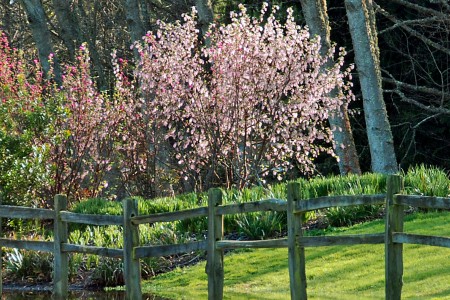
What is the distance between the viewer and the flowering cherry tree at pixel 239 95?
16.9 metres

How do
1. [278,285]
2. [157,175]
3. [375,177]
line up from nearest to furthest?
[278,285], [375,177], [157,175]

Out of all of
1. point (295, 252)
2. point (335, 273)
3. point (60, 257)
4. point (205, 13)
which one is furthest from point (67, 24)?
point (295, 252)

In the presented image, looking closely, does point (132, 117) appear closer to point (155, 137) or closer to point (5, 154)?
point (155, 137)

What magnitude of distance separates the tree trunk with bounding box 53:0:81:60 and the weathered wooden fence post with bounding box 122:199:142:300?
17320 millimetres

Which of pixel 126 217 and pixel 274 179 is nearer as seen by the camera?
pixel 126 217

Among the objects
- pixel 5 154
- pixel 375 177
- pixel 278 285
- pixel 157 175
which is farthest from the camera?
pixel 157 175

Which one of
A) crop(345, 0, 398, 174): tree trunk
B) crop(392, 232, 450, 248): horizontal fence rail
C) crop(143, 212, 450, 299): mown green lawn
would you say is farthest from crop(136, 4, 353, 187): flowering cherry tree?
crop(392, 232, 450, 248): horizontal fence rail

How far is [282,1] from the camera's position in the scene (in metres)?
26.0

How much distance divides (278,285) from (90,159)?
344 inches

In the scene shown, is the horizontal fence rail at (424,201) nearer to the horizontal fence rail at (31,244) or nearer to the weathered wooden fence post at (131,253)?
the weathered wooden fence post at (131,253)

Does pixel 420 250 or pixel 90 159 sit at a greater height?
pixel 90 159

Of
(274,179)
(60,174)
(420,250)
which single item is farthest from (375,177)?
(274,179)

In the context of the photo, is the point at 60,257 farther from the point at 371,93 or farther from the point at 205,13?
the point at 205,13

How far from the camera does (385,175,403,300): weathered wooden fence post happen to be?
29.7 ft
